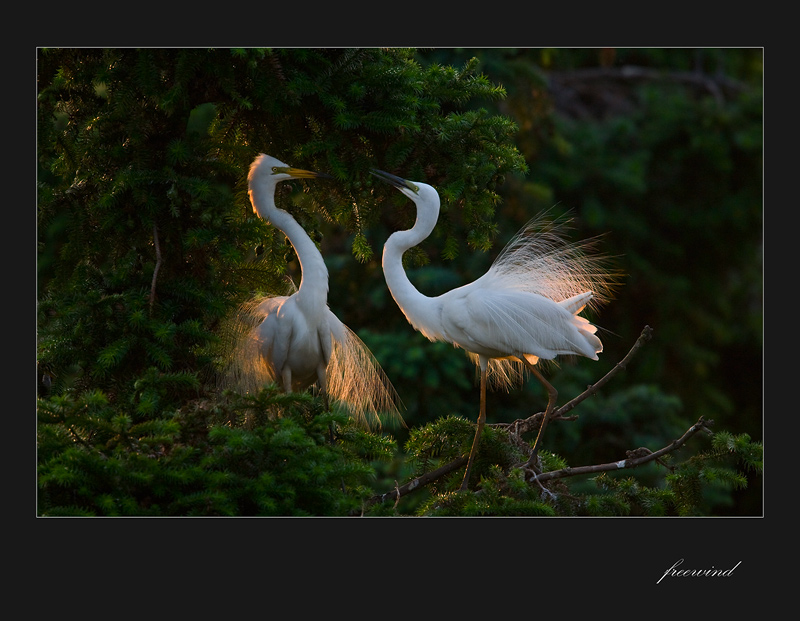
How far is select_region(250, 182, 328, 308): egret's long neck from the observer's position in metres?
3.19

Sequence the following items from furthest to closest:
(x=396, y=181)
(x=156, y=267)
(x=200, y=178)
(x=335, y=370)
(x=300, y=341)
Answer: (x=335, y=370)
(x=300, y=341)
(x=396, y=181)
(x=200, y=178)
(x=156, y=267)

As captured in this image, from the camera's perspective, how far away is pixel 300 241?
3.20 meters

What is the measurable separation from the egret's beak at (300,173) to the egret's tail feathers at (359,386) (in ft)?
2.37

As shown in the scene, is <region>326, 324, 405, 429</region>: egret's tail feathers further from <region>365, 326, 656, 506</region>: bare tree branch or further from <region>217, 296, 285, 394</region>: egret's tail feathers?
<region>365, 326, 656, 506</region>: bare tree branch

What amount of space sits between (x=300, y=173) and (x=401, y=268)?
469 millimetres

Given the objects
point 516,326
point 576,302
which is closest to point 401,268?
point 516,326

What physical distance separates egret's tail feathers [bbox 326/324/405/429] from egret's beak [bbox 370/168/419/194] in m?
0.76

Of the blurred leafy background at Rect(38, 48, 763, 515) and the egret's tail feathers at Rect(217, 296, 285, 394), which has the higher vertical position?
the blurred leafy background at Rect(38, 48, 763, 515)

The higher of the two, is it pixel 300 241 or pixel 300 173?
pixel 300 173

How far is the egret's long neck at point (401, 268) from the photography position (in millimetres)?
3041

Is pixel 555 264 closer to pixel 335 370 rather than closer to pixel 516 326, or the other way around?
Result: pixel 516 326

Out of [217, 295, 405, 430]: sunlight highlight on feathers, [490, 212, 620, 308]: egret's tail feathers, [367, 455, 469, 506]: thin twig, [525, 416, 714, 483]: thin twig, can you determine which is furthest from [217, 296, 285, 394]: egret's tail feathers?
[525, 416, 714, 483]: thin twig

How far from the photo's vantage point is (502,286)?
10.6 feet

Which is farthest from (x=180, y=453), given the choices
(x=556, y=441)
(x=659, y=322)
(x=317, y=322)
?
(x=659, y=322)
